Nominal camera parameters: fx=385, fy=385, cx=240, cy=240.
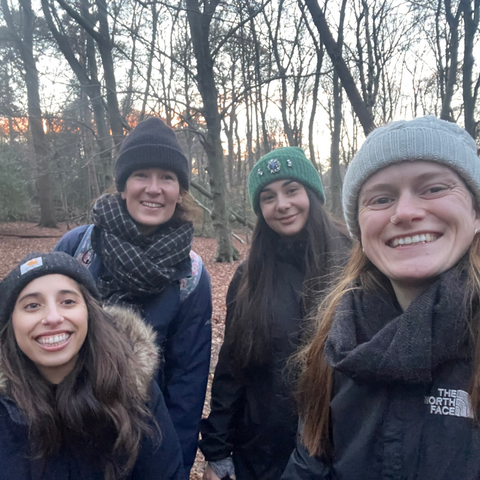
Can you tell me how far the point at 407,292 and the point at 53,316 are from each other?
1.29m

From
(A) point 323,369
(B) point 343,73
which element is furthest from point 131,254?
(B) point 343,73

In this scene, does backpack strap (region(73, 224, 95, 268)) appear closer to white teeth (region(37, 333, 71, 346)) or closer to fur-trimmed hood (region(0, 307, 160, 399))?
fur-trimmed hood (region(0, 307, 160, 399))

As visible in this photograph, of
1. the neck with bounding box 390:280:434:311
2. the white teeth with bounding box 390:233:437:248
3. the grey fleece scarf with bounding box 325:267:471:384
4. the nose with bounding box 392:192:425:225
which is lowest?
the grey fleece scarf with bounding box 325:267:471:384

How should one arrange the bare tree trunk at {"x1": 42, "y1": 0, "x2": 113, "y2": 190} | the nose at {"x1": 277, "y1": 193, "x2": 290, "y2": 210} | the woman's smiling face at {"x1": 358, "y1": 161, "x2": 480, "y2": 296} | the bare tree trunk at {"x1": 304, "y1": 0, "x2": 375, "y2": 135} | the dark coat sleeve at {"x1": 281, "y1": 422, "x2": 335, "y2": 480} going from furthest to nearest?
1. the bare tree trunk at {"x1": 42, "y1": 0, "x2": 113, "y2": 190}
2. the bare tree trunk at {"x1": 304, "y1": 0, "x2": 375, "y2": 135}
3. the nose at {"x1": 277, "y1": 193, "x2": 290, "y2": 210}
4. the dark coat sleeve at {"x1": 281, "y1": 422, "x2": 335, "y2": 480}
5. the woman's smiling face at {"x1": 358, "y1": 161, "x2": 480, "y2": 296}

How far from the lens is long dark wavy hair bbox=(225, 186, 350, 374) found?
205 centimetres

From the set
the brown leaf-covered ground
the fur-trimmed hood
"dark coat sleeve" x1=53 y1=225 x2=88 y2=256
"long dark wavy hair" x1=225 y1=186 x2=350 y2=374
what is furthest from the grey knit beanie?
the brown leaf-covered ground

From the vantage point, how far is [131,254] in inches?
82.6

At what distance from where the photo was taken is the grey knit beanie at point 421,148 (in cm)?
115

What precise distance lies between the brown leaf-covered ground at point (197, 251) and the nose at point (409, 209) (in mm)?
3245

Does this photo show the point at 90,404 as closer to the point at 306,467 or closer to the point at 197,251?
the point at 306,467

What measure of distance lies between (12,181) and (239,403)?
2106 centimetres

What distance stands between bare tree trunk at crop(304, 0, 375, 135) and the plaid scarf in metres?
2.84

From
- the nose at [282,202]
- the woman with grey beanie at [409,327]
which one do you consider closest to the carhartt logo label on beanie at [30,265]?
the woman with grey beanie at [409,327]

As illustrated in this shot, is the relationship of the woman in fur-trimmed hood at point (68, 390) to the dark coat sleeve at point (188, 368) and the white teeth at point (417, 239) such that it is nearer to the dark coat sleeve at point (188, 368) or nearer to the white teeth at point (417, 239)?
the dark coat sleeve at point (188, 368)
